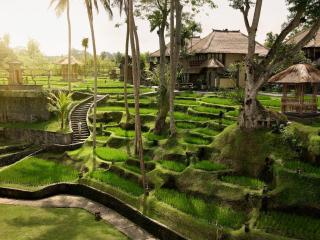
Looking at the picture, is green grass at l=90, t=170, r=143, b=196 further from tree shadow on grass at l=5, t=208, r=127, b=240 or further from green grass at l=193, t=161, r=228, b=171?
green grass at l=193, t=161, r=228, b=171

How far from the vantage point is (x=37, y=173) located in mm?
23172

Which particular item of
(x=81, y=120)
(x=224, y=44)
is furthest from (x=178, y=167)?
(x=224, y=44)

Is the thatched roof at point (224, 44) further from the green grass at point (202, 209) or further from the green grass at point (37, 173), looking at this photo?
the green grass at point (202, 209)

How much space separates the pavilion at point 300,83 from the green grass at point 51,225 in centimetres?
1407

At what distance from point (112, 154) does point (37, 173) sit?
15.5ft

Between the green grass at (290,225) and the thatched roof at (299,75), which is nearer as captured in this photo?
the green grass at (290,225)

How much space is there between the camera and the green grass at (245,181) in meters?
16.5

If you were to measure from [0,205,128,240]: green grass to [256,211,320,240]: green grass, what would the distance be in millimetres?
5753

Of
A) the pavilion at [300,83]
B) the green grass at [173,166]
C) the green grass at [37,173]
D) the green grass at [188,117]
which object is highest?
the pavilion at [300,83]

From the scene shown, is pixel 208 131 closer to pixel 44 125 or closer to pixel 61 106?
pixel 61 106

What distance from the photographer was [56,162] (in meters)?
25.3

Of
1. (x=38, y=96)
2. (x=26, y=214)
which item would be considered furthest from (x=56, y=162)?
(x=38, y=96)

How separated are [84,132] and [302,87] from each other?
16701 mm

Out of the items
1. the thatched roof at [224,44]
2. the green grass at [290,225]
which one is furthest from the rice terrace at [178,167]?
the thatched roof at [224,44]
